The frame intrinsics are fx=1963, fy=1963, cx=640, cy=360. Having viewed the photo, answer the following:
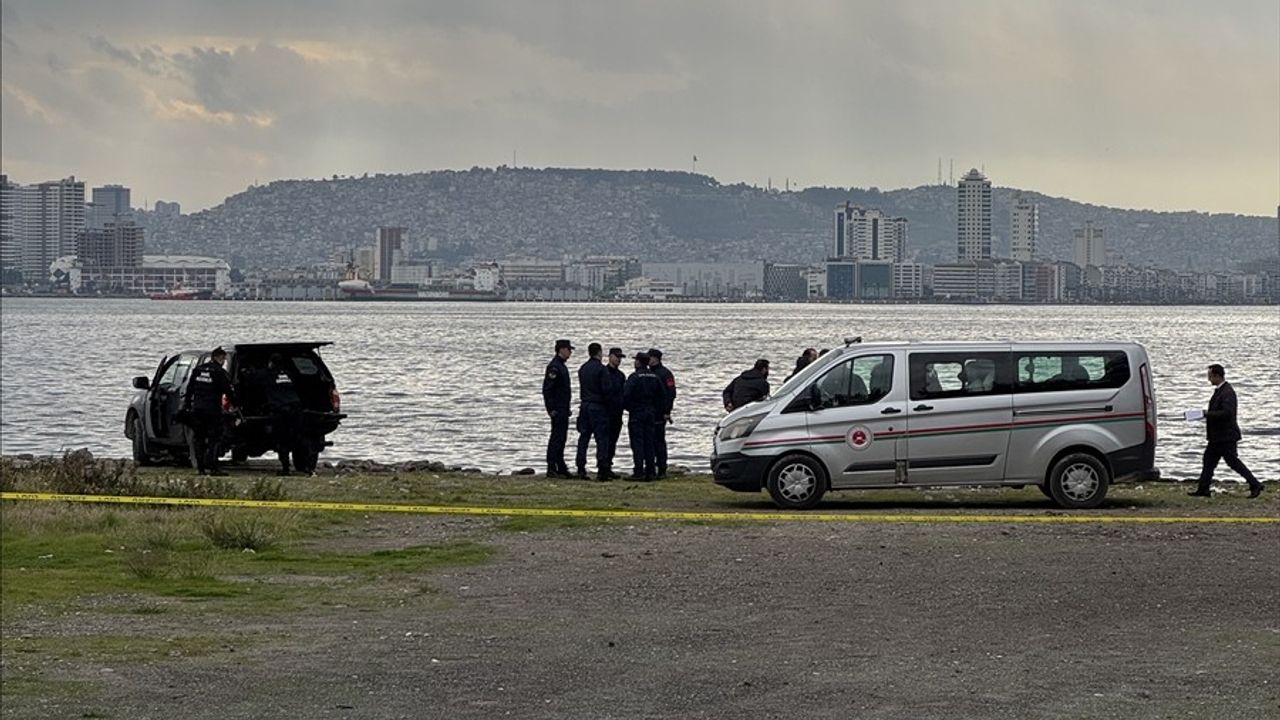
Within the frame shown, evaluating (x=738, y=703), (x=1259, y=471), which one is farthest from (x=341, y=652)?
(x=1259, y=471)

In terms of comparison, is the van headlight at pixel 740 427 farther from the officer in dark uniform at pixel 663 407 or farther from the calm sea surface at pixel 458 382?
the calm sea surface at pixel 458 382

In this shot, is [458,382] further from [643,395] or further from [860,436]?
[860,436]

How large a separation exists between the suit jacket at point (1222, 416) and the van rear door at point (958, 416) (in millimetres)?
3702

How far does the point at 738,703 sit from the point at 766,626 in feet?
9.68

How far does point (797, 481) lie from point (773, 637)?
8664 millimetres

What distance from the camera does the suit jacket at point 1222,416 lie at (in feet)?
80.8

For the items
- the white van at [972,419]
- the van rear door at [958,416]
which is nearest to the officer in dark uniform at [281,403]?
the white van at [972,419]

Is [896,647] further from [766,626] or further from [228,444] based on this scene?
[228,444]

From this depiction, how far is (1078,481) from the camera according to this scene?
73.9ft

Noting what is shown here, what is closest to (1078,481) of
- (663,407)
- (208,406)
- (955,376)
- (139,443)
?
(955,376)

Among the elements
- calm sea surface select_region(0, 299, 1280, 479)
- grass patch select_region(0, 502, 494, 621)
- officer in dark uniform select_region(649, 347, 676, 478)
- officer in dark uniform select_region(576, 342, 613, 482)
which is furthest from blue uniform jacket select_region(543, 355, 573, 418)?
calm sea surface select_region(0, 299, 1280, 479)

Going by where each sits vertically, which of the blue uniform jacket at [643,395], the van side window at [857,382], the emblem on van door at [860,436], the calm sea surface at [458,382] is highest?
the van side window at [857,382]

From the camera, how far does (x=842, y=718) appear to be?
1110 centimetres

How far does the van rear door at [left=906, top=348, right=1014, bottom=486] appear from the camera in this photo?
22328 mm
